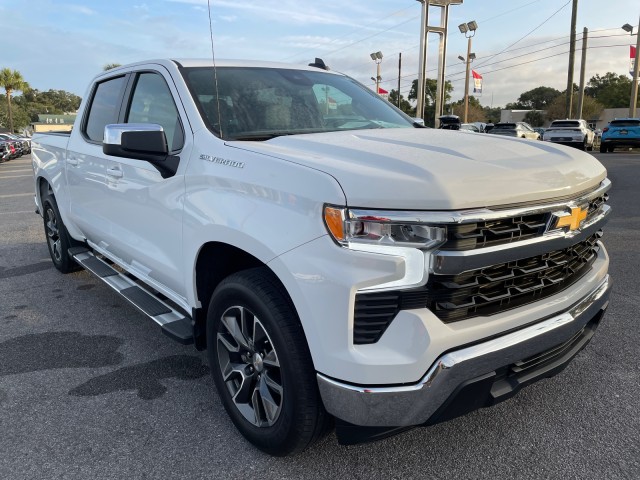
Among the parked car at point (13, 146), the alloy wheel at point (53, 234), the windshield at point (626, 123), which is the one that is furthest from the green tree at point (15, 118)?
the alloy wheel at point (53, 234)

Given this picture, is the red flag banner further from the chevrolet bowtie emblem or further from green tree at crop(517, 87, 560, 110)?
green tree at crop(517, 87, 560, 110)

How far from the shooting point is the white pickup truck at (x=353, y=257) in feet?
6.28

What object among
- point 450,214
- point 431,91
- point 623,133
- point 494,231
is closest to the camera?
point 450,214

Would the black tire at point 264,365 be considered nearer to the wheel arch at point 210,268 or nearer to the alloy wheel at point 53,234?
the wheel arch at point 210,268

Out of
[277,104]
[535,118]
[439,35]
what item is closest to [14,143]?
[439,35]

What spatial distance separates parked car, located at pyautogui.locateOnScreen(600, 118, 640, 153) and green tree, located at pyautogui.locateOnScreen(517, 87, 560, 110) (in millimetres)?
84230

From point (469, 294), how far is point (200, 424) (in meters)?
1.63

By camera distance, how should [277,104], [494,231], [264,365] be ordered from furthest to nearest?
[277,104], [264,365], [494,231]

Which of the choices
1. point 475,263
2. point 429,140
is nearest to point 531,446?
point 475,263

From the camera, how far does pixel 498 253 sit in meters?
1.98

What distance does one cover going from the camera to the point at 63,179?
15.9 feet

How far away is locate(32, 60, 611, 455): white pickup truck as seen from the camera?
1.92 m

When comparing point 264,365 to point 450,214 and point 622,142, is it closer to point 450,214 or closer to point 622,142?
point 450,214

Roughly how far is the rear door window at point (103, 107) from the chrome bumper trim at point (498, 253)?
301cm
